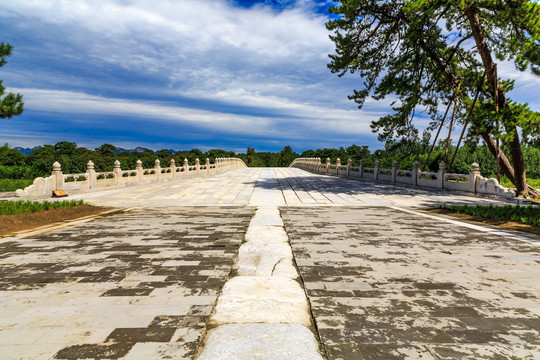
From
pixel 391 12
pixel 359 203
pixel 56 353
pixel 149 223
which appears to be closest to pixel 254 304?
pixel 56 353

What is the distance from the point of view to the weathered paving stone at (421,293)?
97.3 inches

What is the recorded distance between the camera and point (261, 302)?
315 cm

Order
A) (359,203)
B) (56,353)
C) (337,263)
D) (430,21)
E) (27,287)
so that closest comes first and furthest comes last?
(56,353)
(27,287)
(337,263)
(359,203)
(430,21)

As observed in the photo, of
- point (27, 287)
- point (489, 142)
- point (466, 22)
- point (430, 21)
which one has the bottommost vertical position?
point (27, 287)

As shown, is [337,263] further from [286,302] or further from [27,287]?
[27,287]

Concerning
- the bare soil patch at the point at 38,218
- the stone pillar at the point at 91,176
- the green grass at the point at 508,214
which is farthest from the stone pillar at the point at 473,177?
the stone pillar at the point at 91,176

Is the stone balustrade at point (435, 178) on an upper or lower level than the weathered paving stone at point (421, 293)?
upper

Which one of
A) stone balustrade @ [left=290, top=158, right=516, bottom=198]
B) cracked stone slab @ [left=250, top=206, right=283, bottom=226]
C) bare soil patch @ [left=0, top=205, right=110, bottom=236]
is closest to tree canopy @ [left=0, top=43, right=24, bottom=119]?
bare soil patch @ [left=0, top=205, right=110, bottom=236]

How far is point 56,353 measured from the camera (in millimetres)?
2326

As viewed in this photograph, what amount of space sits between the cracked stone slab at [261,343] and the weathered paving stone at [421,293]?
0.17 meters

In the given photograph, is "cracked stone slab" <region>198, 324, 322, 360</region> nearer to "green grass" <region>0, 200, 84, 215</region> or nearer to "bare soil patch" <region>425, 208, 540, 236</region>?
"bare soil patch" <region>425, 208, 540, 236</region>

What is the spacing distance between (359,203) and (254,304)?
9.30 metres

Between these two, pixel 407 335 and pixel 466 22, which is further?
pixel 466 22

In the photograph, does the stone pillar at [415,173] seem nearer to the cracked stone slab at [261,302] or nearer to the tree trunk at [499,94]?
the tree trunk at [499,94]
